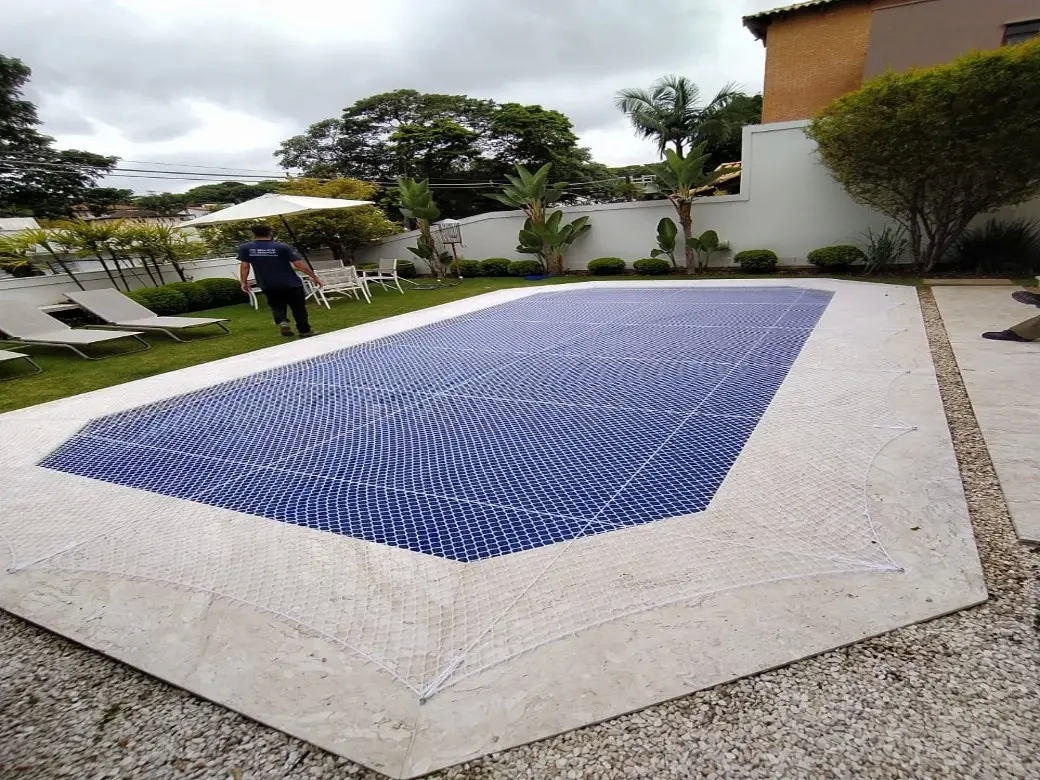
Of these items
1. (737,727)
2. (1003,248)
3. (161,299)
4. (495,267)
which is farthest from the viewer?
(495,267)

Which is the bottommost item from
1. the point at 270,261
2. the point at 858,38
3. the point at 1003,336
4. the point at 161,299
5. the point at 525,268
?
the point at 1003,336

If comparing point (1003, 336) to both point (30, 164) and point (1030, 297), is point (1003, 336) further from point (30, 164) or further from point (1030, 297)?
point (30, 164)

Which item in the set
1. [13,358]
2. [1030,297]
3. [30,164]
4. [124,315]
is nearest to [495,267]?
[124,315]

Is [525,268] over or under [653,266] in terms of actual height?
over

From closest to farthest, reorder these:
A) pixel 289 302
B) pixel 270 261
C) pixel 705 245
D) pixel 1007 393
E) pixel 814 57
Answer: pixel 1007 393
pixel 270 261
pixel 289 302
pixel 705 245
pixel 814 57

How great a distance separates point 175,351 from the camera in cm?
746

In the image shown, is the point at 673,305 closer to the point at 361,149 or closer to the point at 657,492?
the point at 657,492

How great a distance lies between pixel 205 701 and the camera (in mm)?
1769

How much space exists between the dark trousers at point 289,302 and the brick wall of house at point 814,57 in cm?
1480

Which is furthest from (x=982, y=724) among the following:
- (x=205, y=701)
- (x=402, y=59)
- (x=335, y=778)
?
(x=402, y=59)

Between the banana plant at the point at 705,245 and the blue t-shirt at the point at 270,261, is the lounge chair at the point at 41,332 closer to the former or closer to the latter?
the blue t-shirt at the point at 270,261

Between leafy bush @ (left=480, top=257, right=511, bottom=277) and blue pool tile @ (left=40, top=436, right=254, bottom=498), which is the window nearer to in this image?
leafy bush @ (left=480, top=257, right=511, bottom=277)

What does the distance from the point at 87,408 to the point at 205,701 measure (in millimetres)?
4558

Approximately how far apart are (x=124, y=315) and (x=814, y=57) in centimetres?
1832
